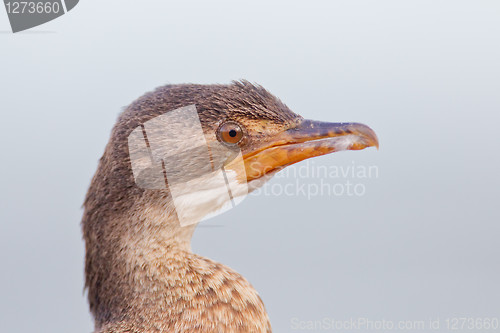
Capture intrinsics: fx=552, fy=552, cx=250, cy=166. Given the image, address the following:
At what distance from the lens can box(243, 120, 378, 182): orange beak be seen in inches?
89.0

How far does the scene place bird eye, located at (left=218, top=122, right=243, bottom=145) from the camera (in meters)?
2.20

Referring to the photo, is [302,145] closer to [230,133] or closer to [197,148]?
[230,133]

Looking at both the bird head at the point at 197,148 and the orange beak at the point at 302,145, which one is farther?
the orange beak at the point at 302,145

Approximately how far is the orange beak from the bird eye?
8 cm

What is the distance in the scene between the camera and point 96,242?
7.35ft

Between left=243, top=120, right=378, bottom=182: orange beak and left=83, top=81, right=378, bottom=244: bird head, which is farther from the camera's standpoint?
left=243, top=120, right=378, bottom=182: orange beak

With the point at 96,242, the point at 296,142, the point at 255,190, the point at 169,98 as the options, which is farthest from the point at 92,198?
the point at 296,142

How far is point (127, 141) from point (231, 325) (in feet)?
2.70

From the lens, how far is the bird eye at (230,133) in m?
2.20

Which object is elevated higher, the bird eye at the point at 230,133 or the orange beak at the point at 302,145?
Result: the bird eye at the point at 230,133

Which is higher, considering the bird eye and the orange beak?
the bird eye

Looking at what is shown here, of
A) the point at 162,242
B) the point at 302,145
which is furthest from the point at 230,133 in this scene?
the point at 162,242

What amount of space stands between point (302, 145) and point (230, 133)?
31 centimetres

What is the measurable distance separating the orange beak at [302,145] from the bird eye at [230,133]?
0.08 m
